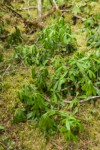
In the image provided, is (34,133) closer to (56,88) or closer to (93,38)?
(56,88)

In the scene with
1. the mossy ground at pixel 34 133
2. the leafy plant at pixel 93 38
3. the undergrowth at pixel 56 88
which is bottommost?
the mossy ground at pixel 34 133

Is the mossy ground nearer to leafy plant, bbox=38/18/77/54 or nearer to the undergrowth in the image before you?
the undergrowth

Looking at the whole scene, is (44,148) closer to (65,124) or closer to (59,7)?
(65,124)

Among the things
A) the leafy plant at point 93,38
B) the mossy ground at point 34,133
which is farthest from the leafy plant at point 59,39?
the mossy ground at point 34,133

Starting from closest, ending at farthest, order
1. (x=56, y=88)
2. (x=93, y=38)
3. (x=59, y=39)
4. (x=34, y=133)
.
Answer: (x=34, y=133) < (x=56, y=88) < (x=59, y=39) < (x=93, y=38)

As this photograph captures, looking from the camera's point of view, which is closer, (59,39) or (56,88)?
(56,88)

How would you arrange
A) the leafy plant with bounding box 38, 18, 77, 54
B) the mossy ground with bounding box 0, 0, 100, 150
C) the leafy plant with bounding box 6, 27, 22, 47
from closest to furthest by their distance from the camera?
the mossy ground with bounding box 0, 0, 100, 150 → the leafy plant with bounding box 38, 18, 77, 54 → the leafy plant with bounding box 6, 27, 22, 47

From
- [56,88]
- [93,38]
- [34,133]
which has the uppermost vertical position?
[93,38]

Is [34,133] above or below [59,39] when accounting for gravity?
below

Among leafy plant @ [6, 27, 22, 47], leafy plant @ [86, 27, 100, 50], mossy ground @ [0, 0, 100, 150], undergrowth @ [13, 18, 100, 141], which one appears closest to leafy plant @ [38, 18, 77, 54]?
undergrowth @ [13, 18, 100, 141]

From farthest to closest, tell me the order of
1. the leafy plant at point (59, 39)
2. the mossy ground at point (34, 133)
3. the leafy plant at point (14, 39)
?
the leafy plant at point (14, 39) < the leafy plant at point (59, 39) < the mossy ground at point (34, 133)

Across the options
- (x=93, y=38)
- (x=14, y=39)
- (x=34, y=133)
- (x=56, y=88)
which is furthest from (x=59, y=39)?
(x=34, y=133)

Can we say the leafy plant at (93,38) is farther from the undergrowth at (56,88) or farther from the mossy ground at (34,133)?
the mossy ground at (34,133)

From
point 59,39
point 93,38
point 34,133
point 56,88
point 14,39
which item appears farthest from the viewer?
point 14,39
